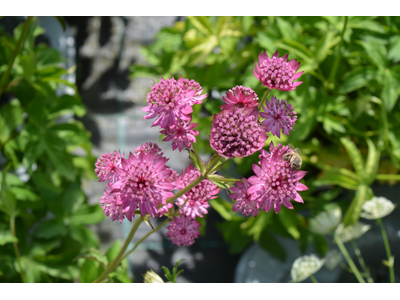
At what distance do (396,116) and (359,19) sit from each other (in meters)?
0.21

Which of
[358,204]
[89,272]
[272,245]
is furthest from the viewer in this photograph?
[272,245]

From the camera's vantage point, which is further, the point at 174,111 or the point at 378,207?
the point at 378,207

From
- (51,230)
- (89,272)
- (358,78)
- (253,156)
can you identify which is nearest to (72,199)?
(51,230)

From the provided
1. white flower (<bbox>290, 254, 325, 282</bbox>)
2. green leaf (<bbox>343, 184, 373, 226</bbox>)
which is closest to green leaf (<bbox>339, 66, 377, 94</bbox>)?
green leaf (<bbox>343, 184, 373, 226</bbox>)

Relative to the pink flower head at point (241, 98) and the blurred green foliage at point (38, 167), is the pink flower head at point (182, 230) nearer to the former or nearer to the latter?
the pink flower head at point (241, 98)

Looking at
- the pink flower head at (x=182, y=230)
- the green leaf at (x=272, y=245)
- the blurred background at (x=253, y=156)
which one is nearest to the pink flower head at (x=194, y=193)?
the pink flower head at (x=182, y=230)

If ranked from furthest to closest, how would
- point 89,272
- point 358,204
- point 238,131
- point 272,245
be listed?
point 272,245 < point 358,204 < point 89,272 < point 238,131

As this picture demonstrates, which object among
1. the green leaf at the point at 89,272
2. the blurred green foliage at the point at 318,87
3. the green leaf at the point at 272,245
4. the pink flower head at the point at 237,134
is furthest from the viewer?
the green leaf at the point at 272,245

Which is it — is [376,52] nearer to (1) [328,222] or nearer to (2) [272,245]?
(1) [328,222]

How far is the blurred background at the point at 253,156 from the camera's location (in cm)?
65

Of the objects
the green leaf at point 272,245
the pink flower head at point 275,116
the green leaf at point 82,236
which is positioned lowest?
the green leaf at point 272,245

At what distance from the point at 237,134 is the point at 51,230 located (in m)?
0.58

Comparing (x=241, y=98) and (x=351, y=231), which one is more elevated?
(x=241, y=98)

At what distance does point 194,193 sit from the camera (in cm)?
31
